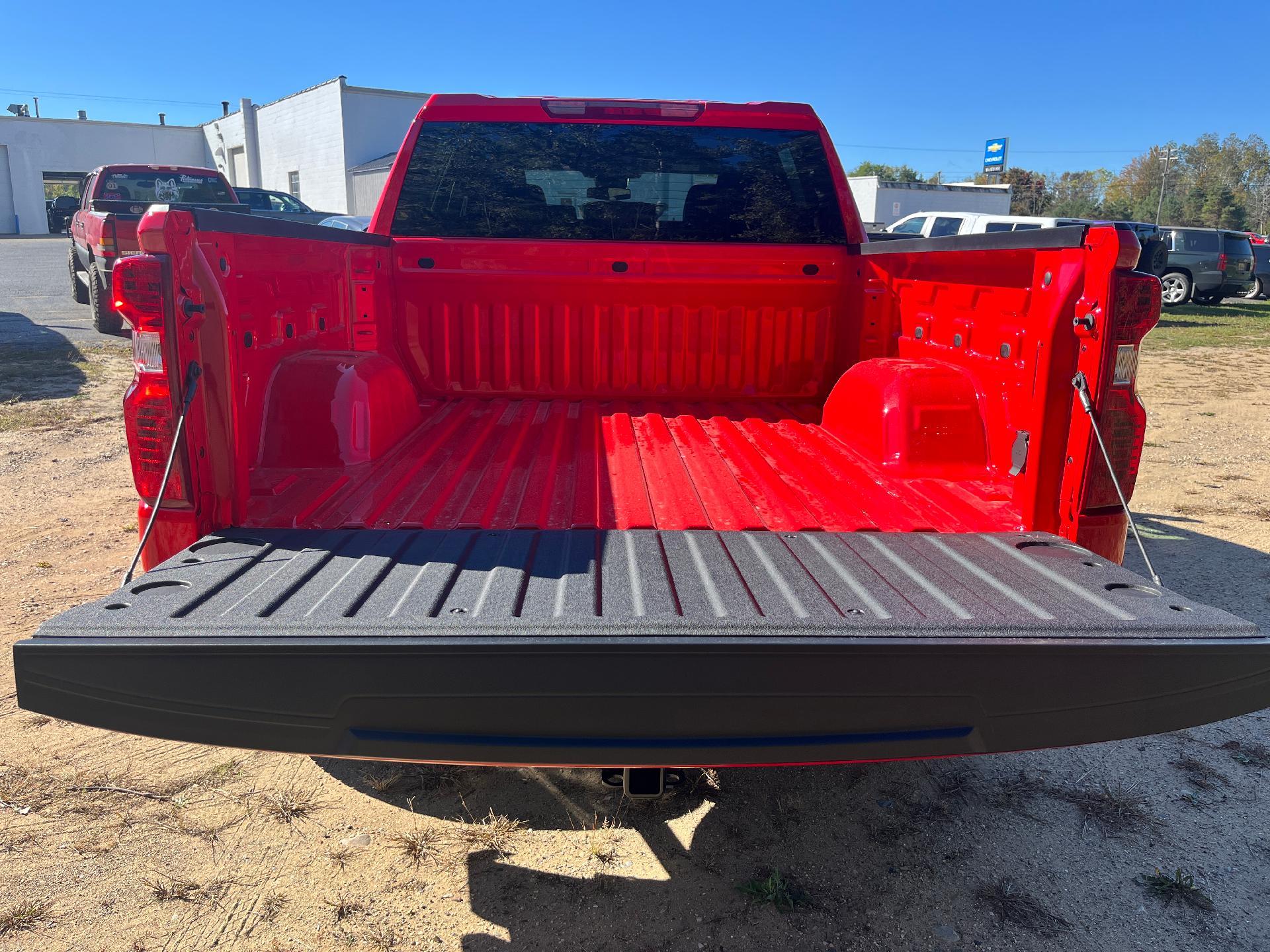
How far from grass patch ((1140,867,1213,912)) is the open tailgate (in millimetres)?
834

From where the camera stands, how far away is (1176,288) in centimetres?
2223

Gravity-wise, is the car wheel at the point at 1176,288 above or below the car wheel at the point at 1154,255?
below

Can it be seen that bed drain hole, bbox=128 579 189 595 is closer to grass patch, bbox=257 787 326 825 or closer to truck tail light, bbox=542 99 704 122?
grass patch, bbox=257 787 326 825

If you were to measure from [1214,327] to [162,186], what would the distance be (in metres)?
19.8

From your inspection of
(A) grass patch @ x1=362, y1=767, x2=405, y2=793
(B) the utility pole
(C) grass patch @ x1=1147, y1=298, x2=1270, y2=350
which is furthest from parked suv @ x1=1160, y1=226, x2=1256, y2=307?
(B) the utility pole

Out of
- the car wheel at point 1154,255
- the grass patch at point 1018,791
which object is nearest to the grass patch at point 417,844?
the grass patch at point 1018,791

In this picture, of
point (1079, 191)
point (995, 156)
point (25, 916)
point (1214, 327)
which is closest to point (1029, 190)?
point (1079, 191)

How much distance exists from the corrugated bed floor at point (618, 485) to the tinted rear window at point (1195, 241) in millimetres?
22369

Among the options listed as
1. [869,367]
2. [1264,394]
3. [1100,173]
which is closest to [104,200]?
[869,367]

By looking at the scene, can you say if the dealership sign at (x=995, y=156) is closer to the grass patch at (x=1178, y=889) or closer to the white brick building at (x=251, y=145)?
the white brick building at (x=251, y=145)

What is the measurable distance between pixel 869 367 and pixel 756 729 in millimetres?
2053

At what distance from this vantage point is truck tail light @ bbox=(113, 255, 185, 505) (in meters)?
2.21

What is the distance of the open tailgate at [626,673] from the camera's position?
1799 mm

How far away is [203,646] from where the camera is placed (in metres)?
1.78
